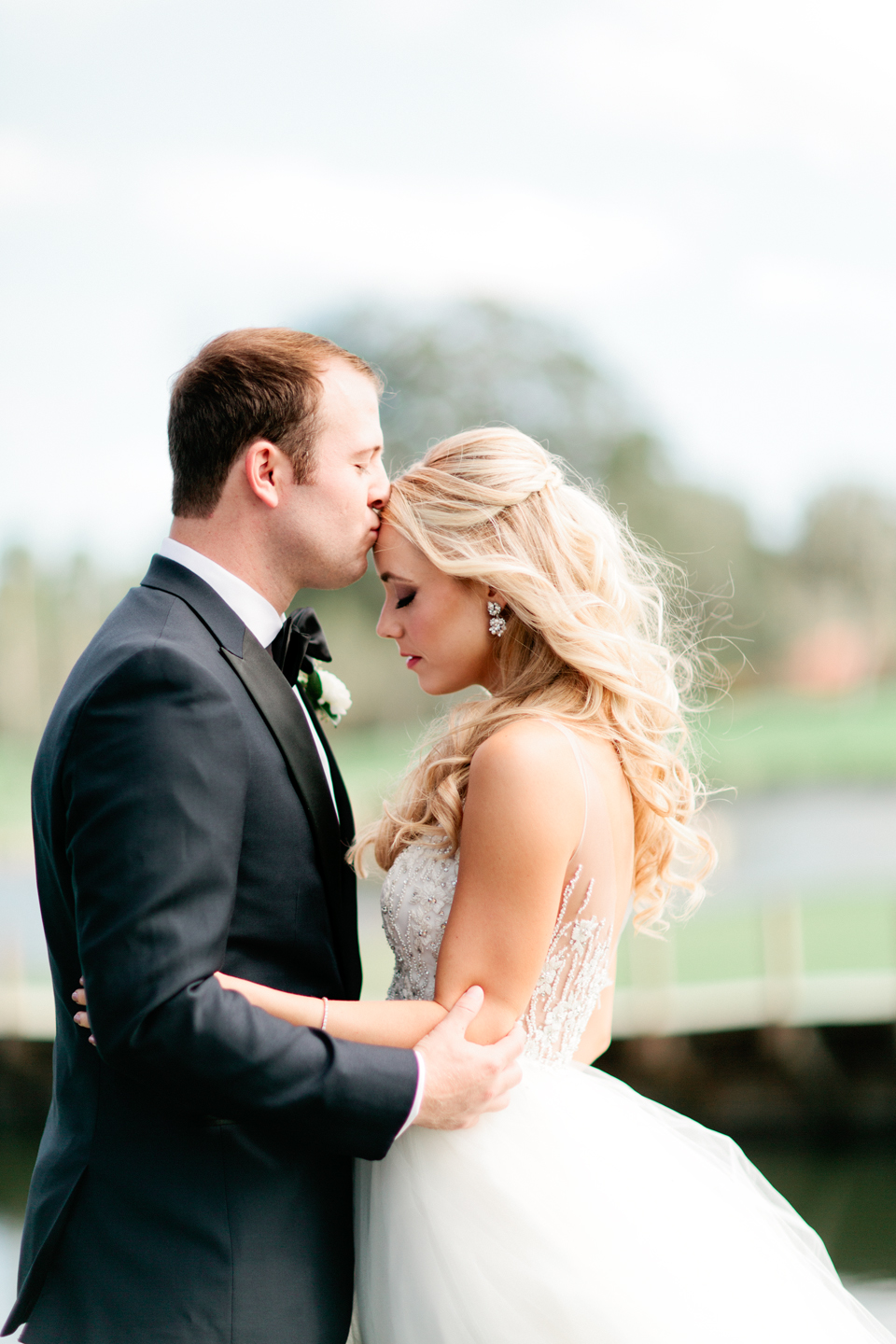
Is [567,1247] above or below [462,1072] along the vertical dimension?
below

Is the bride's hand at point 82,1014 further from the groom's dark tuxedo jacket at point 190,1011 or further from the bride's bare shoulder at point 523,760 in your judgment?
the bride's bare shoulder at point 523,760

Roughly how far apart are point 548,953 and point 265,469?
1047 mm

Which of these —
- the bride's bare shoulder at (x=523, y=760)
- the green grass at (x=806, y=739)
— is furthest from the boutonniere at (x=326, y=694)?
the green grass at (x=806, y=739)

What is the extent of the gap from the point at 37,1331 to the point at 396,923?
3.01ft

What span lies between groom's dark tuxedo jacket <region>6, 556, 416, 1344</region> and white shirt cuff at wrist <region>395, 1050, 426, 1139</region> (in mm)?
11

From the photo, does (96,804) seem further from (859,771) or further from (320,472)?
(859,771)

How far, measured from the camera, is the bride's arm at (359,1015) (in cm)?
192

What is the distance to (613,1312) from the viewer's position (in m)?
1.94

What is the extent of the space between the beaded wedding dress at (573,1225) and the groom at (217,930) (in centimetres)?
13

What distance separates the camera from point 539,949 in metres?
2.08

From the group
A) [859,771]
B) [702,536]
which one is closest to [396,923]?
[702,536]

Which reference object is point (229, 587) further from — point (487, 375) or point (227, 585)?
point (487, 375)

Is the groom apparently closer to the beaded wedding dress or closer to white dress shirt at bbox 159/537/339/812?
white dress shirt at bbox 159/537/339/812

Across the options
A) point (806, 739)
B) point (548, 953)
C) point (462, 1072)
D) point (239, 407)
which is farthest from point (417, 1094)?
point (806, 739)
